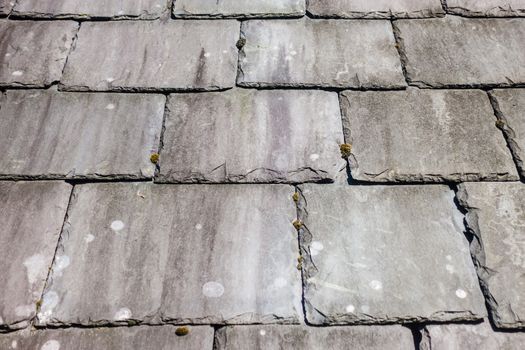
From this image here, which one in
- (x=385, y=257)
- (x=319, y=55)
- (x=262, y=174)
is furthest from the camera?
(x=319, y=55)

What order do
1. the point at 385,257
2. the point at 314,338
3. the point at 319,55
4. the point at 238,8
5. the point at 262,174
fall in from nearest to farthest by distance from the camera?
the point at 314,338 < the point at 385,257 < the point at 262,174 < the point at 319,55 < the point at 238,8

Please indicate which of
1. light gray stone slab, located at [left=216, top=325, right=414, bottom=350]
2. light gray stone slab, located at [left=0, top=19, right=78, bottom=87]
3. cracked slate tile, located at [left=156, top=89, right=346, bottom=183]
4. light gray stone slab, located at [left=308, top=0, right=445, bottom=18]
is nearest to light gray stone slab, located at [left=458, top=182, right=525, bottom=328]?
light gray stone slab, located at [left=216, top=325, right=414, bottom=350]

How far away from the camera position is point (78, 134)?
1.59m

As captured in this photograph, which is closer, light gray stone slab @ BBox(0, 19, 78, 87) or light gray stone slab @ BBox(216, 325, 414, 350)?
light gray stone slab @ BBox(216, 325, 414, 350)

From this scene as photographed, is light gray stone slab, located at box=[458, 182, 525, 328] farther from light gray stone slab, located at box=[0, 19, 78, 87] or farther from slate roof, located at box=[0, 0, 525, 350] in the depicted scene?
light gray stone slab, located at box=[0, 19, 78, 87]

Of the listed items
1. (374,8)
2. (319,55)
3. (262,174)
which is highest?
(374,8)

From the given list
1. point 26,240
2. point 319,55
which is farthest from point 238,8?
point 26,240

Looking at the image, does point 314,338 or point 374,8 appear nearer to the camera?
point 314,338

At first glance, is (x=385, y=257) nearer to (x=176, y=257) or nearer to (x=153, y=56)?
(x=176, y=257)

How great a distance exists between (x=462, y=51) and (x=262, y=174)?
952 millimetres

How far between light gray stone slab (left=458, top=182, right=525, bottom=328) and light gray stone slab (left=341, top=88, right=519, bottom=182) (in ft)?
0.20

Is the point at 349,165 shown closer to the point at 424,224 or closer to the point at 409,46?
the point at 424,224

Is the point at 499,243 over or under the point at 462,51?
under

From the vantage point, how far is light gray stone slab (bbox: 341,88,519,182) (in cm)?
151
